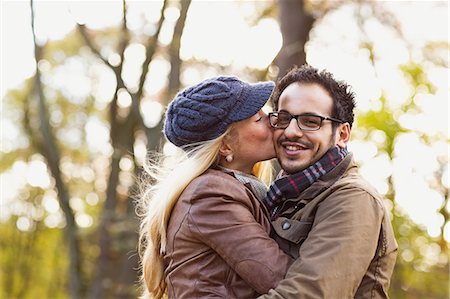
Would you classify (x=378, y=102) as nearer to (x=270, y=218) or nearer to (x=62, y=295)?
(x=270, y=218)

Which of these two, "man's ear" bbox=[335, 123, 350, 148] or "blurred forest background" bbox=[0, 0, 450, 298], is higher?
"man's ear" bbox=[335, 123, 350, 148]

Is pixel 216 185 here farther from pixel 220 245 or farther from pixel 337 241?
pixel 337 241

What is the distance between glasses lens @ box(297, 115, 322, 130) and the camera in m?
3.90

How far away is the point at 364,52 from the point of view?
14.5 m

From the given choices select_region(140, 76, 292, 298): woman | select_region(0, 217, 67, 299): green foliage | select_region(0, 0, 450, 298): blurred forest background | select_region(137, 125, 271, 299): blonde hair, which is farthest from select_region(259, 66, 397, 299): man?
select_region(0, 217, 67, 299): green foliage

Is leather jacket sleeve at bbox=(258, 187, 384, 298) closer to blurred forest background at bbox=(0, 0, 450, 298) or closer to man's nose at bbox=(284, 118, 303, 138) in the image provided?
man's nose at bbox=(284, 118, 303, 138)

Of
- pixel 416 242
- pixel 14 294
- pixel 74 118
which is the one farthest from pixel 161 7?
pixel 14 294

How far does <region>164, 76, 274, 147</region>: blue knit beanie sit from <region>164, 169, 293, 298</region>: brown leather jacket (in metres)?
0.22

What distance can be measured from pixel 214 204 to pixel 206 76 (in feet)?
37.3

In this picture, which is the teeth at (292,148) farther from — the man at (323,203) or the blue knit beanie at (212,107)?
the blue knit beanie at (212,107)

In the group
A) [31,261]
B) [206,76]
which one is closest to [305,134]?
[206,76]

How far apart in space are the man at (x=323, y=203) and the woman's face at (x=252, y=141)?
51 mm

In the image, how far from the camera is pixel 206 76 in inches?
589

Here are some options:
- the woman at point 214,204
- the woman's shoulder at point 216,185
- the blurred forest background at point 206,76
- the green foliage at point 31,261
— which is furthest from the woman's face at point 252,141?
the green foliage at point 31,261
